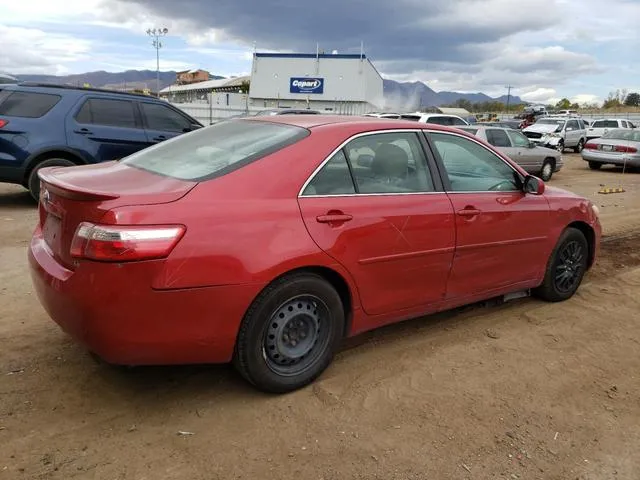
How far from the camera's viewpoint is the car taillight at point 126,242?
2.62 meters

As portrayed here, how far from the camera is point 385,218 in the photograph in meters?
3.46

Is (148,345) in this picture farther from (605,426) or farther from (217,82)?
(217,82)

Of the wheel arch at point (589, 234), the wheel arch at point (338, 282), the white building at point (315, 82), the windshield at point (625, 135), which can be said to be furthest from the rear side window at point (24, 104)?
the white building at point (315, 82)

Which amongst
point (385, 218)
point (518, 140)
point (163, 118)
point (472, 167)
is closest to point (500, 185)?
point (472, 167)

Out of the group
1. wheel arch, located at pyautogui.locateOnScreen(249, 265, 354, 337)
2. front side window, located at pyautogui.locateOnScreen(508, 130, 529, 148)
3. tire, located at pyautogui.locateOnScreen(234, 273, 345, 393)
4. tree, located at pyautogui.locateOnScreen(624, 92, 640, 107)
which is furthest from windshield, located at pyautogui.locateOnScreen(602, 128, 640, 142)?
tree, located at pyautogui.locateOnScreen(624, 92, 640, 107)

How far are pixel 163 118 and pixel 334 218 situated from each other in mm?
6883

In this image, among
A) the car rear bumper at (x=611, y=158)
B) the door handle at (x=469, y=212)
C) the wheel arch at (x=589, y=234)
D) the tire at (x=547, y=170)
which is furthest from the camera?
the car rear bumper at (x=611, y=158)

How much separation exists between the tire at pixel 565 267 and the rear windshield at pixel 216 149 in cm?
267

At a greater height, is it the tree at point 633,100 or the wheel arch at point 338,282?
the tree at point 633,100

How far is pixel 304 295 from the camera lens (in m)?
3.15

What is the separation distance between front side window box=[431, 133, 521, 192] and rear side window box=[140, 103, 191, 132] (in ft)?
20.6

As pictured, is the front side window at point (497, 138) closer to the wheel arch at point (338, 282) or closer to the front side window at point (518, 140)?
the front side window at point (518, 140)

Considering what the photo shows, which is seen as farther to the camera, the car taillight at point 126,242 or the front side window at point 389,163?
the front side window at point 389,163

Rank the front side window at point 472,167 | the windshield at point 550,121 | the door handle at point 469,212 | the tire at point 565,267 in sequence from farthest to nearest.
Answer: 1. the windshield at point 550,121
2. the tire at point 565,267
3. the front side window at point 472,167
4. the door handle at point 469,212
